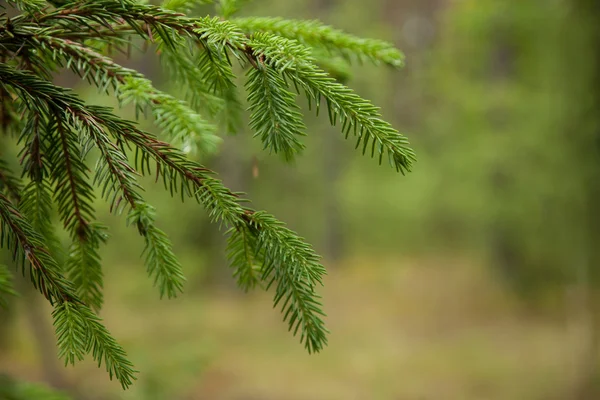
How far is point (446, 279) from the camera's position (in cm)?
1689

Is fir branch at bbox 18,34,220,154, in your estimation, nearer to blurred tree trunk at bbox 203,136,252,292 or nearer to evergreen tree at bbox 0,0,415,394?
evergreen tree at bbox 0,0,415,394

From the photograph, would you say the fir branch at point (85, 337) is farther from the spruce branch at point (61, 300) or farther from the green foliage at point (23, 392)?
the green foliage at point (23, 392)

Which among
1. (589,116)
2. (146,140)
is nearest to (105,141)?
(146,140)

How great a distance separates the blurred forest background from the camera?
8.27m

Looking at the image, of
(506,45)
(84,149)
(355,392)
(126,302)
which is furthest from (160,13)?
(506,45)

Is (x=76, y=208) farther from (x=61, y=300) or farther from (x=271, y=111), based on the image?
(x=271, y=111)

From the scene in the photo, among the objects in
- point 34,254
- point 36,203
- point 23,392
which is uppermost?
point 36,203

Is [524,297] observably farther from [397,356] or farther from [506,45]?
[506,45]

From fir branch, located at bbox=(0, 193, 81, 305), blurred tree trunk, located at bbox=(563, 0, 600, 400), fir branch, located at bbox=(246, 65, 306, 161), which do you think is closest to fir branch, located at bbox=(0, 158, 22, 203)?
fir branch, located at bbox=(0, 193, 81, 305)

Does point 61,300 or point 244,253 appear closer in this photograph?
point 61,300

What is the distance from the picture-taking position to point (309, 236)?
1909 centimetres

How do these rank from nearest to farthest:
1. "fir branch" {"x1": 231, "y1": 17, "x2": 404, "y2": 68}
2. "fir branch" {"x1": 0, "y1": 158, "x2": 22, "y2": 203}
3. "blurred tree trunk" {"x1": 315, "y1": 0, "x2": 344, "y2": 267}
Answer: "fir branch" {"x1": 0, "y1": 158, "x2": 22, "y2": 203}, "fir branch" {"x1": 231, "y1": 17, "x2": 404, "y2": 68}, "blurred tree trunk" {"x1": 315, "y1": 0, "x2": 344, "y2": 267}

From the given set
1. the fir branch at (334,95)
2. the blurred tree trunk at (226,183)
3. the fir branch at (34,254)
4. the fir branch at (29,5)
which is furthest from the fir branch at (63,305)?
the blurred tree trunk at (226,183)

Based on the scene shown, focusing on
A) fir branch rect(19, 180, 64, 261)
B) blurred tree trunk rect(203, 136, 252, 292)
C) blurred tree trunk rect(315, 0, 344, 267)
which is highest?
blurred tree trunk rect(315, 0, 344, 267)
